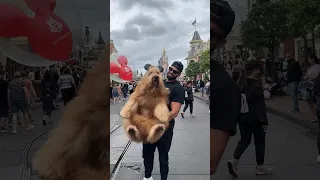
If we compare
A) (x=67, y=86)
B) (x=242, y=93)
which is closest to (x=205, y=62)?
(x=242, y=93)

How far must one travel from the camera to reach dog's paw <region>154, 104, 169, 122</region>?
133 centimetres

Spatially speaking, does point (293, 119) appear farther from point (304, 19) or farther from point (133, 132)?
point (133, 132)

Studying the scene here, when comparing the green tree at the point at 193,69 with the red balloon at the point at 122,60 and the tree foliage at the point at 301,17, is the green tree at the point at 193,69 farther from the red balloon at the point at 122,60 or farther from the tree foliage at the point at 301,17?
the tree foliage at the point at 301,17

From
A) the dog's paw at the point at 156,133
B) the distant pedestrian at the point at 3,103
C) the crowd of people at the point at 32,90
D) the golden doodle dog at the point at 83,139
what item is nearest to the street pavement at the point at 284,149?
the dog's paw at the point at 156,133

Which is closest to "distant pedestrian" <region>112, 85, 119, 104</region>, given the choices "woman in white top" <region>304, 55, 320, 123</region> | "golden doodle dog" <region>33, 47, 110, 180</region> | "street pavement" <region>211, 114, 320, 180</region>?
"golden doodle dog" <region>33, 47, 110, 180</region>

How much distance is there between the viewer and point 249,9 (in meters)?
1.11

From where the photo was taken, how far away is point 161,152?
4.48 ft

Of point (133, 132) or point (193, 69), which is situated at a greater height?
point (193, 69)

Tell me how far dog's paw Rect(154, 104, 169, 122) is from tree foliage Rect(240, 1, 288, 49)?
0.41 metres

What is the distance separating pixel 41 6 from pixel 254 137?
33.8 inches

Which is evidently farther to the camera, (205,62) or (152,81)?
(152,81)

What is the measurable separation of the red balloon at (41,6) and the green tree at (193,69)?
0.50 meters

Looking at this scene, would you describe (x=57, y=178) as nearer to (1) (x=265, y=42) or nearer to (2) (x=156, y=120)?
(2) (x=156, y=120)

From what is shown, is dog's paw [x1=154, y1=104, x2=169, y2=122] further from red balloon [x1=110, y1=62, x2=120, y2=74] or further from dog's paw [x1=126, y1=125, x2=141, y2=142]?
red balloon [x1=110, y1=62, x2=120, y2=74]
